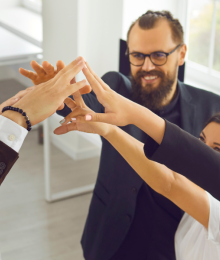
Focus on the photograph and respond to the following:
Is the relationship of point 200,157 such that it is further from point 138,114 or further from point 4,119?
point 4,119

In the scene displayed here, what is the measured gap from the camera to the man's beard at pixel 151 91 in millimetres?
1365

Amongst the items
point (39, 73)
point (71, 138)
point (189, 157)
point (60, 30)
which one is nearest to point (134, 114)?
A: point (189, 157)

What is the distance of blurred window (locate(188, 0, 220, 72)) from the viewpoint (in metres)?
2.38

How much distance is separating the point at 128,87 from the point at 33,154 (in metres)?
2.00

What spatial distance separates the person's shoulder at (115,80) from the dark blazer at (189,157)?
629 mm

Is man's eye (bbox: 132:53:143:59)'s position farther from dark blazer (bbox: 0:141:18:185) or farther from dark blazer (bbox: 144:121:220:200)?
dark blazer (bbox: 0:141:18:185)

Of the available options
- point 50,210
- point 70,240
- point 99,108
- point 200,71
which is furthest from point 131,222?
point 200,71

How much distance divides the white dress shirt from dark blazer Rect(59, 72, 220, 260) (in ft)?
0.43

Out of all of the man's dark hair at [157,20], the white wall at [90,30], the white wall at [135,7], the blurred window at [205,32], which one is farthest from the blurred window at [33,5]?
the man's dark hair at [157,20]

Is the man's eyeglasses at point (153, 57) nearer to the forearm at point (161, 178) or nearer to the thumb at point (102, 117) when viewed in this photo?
the forearm at point (161, 178)

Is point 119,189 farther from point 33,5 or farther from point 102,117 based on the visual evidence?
point 33,5

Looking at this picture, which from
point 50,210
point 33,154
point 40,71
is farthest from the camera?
point 33,154

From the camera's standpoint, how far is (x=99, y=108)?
1.30 m

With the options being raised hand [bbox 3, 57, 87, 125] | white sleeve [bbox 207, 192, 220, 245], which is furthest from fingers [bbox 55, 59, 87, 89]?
white sleeve [bbox 207, 192, 220, 245]
